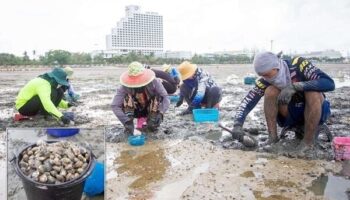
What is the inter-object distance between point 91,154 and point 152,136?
3240mm

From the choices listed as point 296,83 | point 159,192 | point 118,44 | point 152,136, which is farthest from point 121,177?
point 118,44

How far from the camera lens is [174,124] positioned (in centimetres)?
700

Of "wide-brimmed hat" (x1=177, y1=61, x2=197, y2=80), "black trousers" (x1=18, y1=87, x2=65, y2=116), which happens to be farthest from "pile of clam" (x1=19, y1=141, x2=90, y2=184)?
"wide-brimmed hat" (x1=177, y1=61, x2=197, y2=80)

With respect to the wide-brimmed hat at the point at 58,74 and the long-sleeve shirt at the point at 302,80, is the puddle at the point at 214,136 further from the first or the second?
the wide-brimmed hat at the point at 58,74

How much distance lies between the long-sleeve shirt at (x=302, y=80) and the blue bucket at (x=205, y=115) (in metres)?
2.00

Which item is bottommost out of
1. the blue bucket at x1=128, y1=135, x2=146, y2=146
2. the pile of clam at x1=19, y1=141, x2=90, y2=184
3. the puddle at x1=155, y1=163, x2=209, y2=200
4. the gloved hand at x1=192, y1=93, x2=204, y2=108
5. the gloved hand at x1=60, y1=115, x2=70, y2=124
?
the puddle at x1=155, y1=163, x2=209, y2=200

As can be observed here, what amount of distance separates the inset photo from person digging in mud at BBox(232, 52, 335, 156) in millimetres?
2586

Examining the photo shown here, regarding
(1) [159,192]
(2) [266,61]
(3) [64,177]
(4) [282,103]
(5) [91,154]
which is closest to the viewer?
(3) [64,177]

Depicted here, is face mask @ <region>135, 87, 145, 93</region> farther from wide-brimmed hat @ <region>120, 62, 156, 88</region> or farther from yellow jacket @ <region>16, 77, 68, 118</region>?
yellow jacket @ <region>16, 77, 68, 118</region>

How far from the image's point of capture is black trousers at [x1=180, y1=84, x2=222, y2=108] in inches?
306

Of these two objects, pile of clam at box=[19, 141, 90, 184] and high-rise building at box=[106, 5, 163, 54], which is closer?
pile of clam at box=[19, 141, 90, 184]

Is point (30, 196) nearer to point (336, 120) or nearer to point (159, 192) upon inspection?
point (159, 192)

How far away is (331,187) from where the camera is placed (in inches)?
144

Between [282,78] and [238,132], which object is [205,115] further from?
[282,78]
